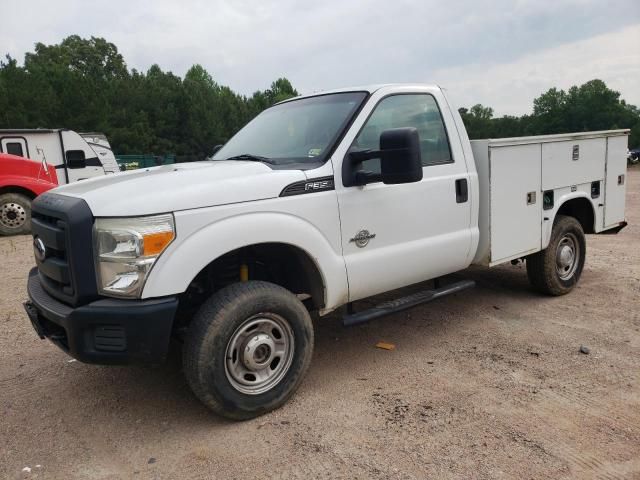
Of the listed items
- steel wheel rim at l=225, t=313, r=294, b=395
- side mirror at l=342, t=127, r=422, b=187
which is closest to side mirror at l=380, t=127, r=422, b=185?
side mirror at l=342, t=127, r=422, b=187

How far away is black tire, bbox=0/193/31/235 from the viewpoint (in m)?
11.2

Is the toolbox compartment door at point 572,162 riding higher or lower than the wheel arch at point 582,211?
higher

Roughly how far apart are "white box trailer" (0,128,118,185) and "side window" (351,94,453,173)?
12.4 metres

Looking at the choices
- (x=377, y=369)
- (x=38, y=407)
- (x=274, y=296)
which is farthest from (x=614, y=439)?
(x=38, y=407)

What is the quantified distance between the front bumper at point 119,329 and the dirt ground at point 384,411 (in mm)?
604

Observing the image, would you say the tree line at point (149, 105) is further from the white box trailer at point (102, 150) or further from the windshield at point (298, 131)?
the white box trailer at point (102, 150)

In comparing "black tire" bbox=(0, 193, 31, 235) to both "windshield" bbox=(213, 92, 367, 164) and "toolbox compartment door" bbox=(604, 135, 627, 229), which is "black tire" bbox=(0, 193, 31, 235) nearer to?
"windshield" bbox=(213, 92, 367, 164)

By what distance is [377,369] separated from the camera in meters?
4.02

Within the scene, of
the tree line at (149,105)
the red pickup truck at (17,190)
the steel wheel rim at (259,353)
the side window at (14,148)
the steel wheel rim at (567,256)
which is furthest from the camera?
the tree line at (149,105)

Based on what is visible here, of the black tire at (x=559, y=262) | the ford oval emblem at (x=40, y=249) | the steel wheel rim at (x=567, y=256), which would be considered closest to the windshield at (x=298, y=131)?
the ford oval emblem at (x=40, y=249)

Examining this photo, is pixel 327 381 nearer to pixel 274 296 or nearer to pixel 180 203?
pixel 274 296

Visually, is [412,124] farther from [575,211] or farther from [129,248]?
[575,211]

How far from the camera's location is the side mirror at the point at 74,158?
14.2 metres

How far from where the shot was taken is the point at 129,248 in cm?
285
